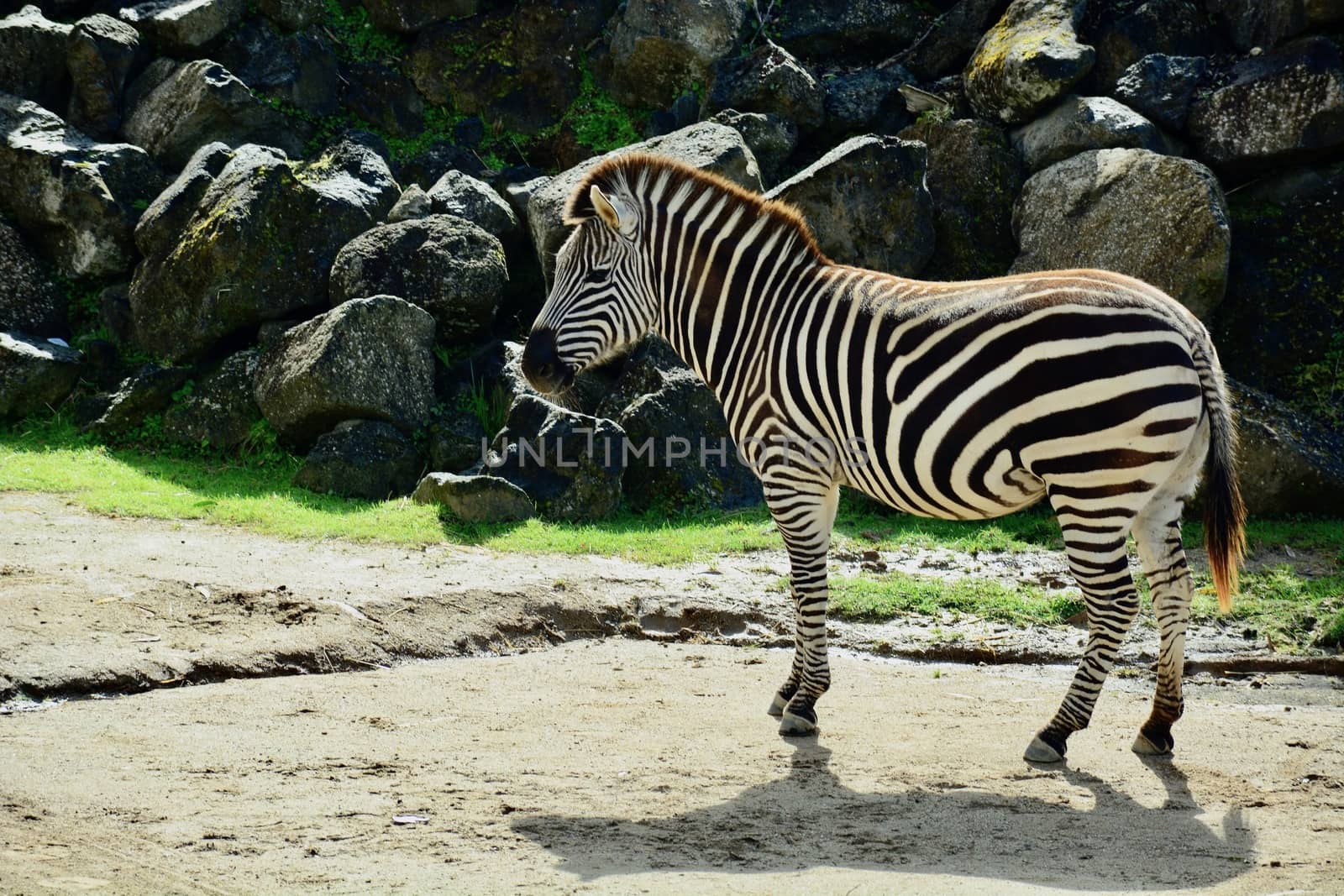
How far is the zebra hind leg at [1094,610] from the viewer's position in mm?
5617

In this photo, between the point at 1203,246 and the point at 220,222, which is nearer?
the point at 1203,246

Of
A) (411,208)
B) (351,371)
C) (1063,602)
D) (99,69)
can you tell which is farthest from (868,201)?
(99,69)

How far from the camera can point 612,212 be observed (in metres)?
6.80

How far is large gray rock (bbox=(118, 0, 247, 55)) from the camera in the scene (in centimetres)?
1380

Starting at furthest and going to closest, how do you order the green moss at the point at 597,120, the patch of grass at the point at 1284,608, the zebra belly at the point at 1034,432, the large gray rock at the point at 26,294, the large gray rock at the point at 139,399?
the green moss at the point at 597,120 < the large gray rock at the point at 26,294 < the large gray rock at the point at 139,399 < the patch of grass at the point at 1284,608 < the zebra belly at the point at 1034,432

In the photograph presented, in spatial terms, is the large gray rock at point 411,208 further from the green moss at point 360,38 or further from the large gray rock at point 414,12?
the large gray rock at point 414,12

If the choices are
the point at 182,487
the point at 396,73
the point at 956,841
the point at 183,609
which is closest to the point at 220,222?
the point at 182,487

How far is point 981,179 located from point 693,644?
21.0 ft

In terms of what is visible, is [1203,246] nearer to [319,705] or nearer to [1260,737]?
[1260,737]

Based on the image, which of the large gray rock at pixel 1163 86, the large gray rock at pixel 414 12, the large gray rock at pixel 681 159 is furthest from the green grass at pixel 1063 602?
the large gray rock at pixel 414 12

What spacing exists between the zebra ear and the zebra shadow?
3123 mm

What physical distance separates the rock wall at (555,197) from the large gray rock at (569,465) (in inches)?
1.2

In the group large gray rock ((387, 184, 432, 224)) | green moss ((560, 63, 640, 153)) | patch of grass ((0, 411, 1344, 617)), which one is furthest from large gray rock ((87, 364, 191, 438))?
green moss ((560, 63, 640, 153))

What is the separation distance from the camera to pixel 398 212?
12156 millimetres
